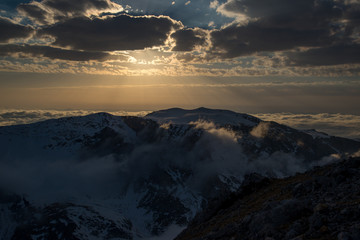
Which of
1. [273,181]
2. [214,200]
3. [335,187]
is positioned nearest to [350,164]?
[335,187]

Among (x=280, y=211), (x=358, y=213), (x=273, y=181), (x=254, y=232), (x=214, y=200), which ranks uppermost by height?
(x=358, y=213)

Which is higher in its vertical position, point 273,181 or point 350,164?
point 350,164

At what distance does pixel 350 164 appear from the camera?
35688mm

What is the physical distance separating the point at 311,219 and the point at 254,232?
528 cm

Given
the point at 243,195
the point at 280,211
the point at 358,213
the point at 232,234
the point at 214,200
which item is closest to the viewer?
the point at 358,213

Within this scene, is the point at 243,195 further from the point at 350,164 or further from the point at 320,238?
the point at 320,238

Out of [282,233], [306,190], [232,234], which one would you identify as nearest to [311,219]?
[282,233]

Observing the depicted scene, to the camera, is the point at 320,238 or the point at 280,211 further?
the point at 280,211

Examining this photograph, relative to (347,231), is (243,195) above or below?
below

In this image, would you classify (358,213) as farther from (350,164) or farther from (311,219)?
(350,164)

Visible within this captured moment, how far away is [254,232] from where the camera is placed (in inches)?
998

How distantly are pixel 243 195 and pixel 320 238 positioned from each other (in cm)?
3722

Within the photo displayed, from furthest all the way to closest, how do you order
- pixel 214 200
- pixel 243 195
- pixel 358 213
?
pixel 214 200, pixel 243 195, pixel 358 213

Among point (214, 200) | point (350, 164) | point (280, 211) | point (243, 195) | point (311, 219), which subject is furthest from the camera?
point (214, 200)
